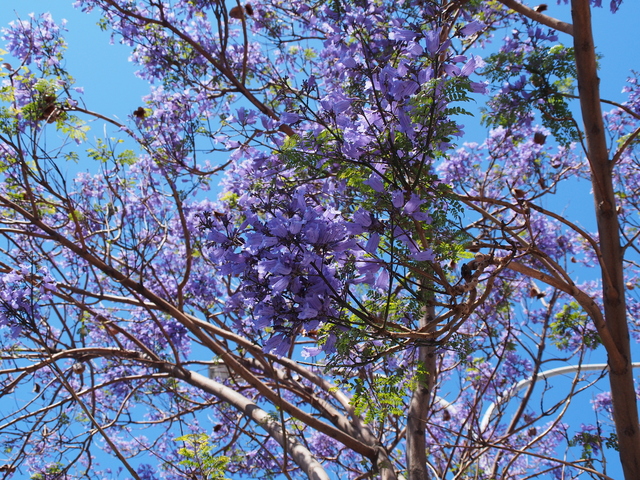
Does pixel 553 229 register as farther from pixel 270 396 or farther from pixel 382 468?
pixel 270 396

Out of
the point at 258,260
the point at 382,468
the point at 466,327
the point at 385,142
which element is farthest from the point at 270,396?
the point at 466,327

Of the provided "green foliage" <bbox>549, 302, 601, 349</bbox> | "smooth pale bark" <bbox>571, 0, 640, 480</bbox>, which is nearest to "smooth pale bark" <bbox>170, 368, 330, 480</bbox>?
"smooth pale bark" <bbox>571, 0, 640, 480</bbox>

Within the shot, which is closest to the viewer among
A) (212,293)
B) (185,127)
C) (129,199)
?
(185,127)

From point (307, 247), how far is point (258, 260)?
0.18 meters

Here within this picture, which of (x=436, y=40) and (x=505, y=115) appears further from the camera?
(x=505, y=115)

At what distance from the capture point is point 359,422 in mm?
3990

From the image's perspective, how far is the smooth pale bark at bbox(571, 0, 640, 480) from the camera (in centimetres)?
251

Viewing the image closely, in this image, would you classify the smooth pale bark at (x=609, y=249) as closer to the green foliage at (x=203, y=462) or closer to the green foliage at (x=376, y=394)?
the green foliage at (x=376, y=394)

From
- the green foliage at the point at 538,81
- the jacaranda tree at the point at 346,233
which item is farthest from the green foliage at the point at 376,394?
the green foliage at the point at 538,81

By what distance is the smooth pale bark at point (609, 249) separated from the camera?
2506mm

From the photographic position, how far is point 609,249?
2676 mm

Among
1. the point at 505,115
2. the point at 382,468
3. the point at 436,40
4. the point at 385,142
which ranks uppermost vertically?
the point at 505,115

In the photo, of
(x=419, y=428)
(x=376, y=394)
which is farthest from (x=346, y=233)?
(x=419, y=428)

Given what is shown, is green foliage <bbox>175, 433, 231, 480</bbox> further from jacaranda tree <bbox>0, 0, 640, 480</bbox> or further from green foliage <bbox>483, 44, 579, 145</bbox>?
green foliage <bbox>483, 44, 579, 145</bbox>
